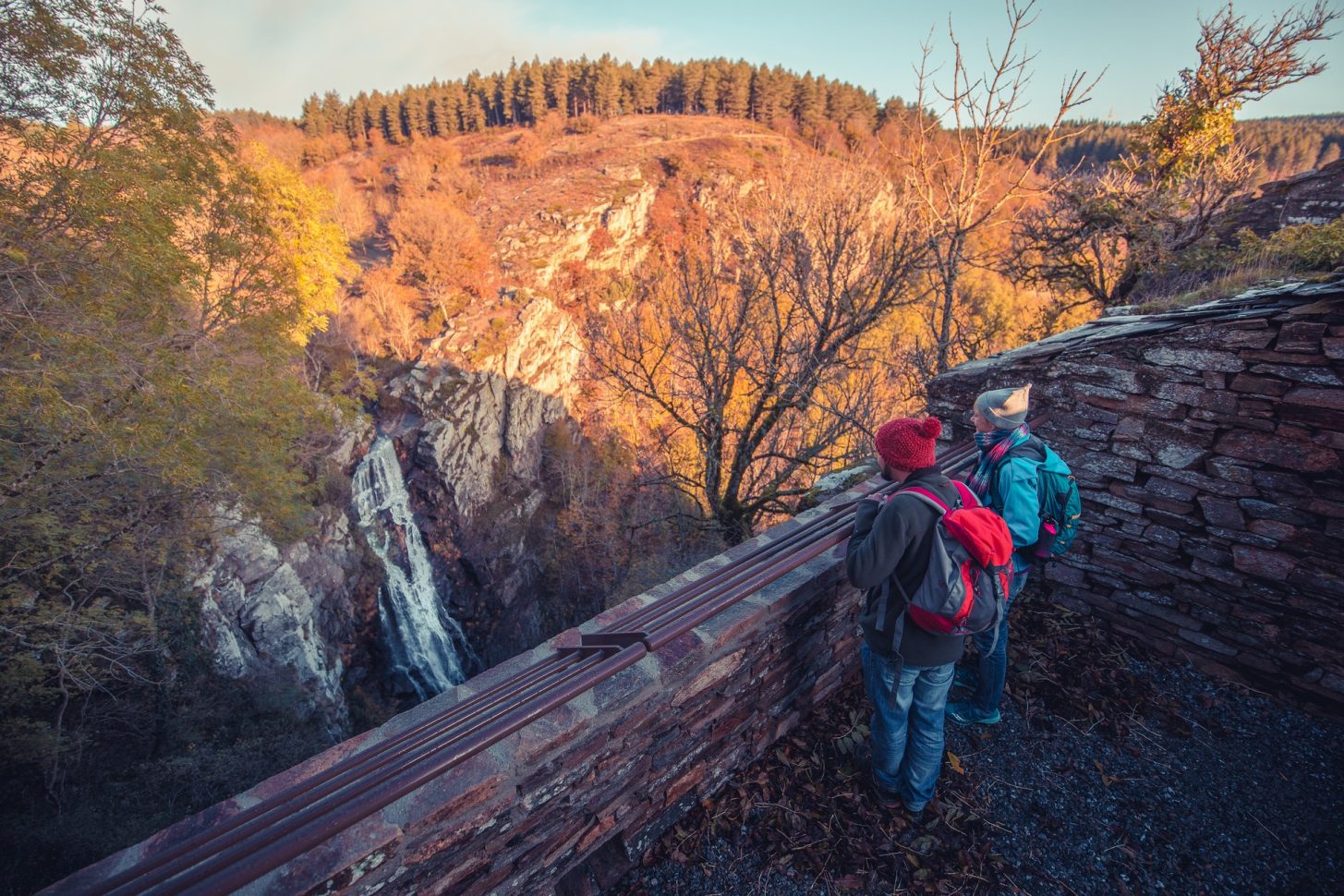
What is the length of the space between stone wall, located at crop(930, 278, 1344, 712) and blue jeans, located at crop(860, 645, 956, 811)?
7.05 ft

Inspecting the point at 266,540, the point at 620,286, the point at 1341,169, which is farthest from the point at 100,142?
the point at 620,286

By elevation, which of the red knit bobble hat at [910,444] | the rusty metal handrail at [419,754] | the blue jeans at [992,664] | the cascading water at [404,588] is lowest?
the cascading water at [404,588]

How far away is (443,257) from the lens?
2275 centimetres

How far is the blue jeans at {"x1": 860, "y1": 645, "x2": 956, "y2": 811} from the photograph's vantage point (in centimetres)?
235

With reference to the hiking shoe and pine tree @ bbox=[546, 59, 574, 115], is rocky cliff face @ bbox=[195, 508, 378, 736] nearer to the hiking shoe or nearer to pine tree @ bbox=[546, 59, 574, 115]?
the hiking shoe

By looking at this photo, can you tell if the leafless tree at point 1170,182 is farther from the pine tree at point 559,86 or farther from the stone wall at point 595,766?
the pine tree at point 559,86

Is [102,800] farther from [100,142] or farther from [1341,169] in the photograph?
[1341,169]

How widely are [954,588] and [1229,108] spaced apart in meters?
13.4

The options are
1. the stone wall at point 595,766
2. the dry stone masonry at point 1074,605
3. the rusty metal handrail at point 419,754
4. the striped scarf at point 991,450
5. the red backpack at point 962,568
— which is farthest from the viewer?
the striped scarf at point 991,450

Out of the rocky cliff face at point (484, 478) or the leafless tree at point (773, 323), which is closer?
the leafless tree at point (773, 323)

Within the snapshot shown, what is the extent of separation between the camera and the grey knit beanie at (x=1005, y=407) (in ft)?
8.67

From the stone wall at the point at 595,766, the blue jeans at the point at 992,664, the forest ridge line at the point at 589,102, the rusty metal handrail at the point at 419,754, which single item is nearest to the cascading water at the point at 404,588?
the stone wall at the point at 595,766

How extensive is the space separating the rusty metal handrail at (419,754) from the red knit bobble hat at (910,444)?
780mm

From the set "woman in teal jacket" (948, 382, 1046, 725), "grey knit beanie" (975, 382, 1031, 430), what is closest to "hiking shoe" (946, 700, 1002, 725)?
"woman in teal jacket" (948, 382, 1046, 725)
